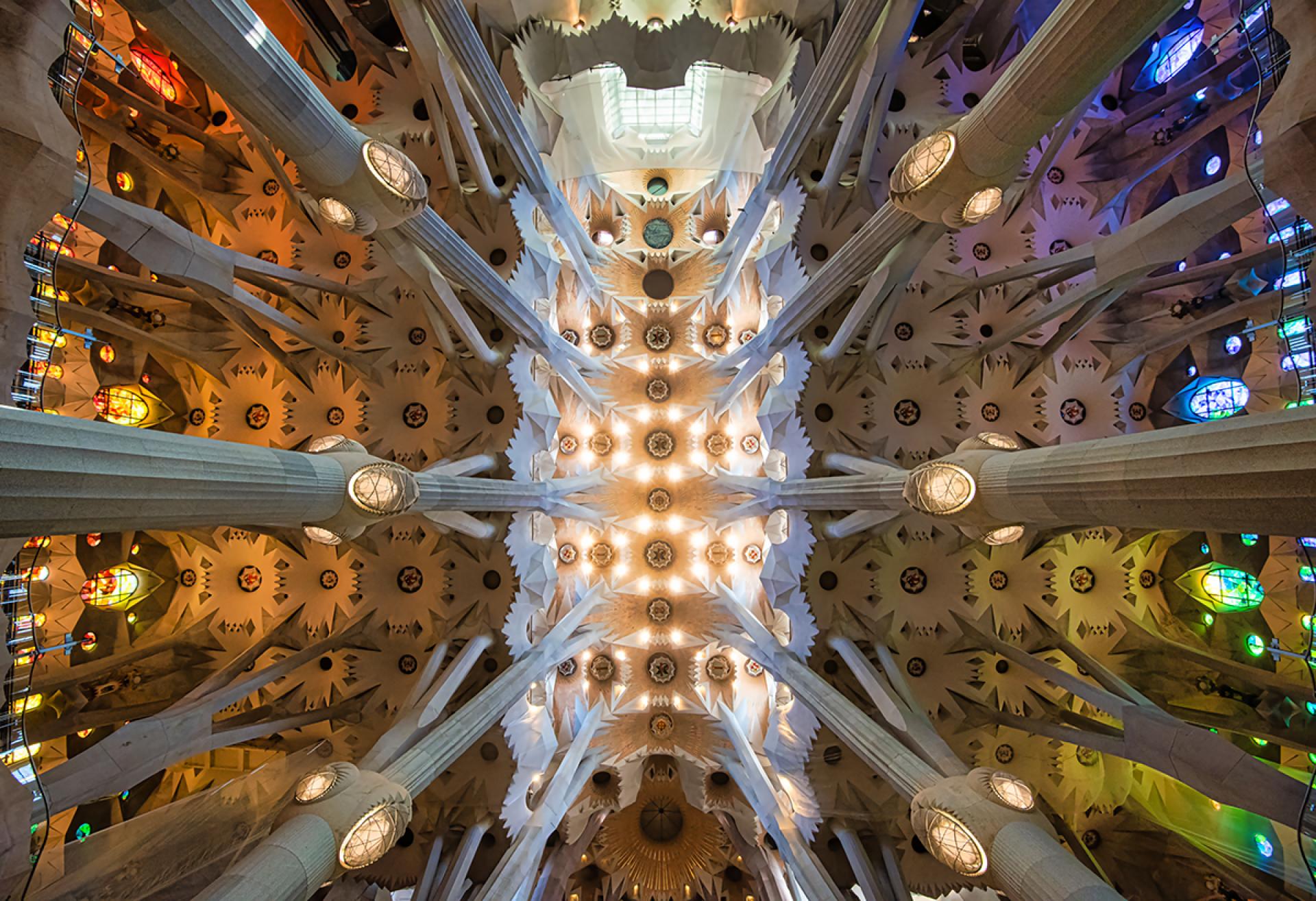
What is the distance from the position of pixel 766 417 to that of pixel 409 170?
11319 millimetres

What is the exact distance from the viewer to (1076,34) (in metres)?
7.16

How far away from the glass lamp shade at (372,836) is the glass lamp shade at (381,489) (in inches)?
161

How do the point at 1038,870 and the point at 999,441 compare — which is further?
the point at 999,441

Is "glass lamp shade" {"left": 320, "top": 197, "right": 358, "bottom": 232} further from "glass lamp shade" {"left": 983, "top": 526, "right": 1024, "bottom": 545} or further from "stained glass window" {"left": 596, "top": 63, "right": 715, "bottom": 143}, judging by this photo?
"stained glass window" {"left": 596, "top": 63, "right": 715, "bottom": 143}

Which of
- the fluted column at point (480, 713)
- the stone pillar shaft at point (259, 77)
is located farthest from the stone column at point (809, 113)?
the fluted column at point (480, 713)

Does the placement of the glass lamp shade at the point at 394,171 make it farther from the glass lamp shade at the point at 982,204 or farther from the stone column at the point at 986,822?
the stone column at the point at 986,822

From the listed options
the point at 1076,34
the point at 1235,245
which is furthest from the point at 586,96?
the point at 1235,245

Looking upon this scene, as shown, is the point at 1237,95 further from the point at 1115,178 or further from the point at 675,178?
the point at 675,178

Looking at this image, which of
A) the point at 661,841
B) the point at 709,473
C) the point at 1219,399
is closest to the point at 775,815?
the point at 661,841

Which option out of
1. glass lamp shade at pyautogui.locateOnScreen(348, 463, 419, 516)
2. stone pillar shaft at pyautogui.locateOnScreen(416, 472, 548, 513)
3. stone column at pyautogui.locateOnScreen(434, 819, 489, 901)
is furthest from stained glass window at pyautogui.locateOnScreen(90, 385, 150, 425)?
stone column at pyautogui.locateOnScreen(434, 819, 489, 901)

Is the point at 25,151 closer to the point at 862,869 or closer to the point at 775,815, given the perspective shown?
the point at 775,815

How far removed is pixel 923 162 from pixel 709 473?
41.3 ft

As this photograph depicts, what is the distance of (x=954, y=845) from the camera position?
351 inches

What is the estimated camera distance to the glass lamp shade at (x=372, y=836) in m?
8.73
